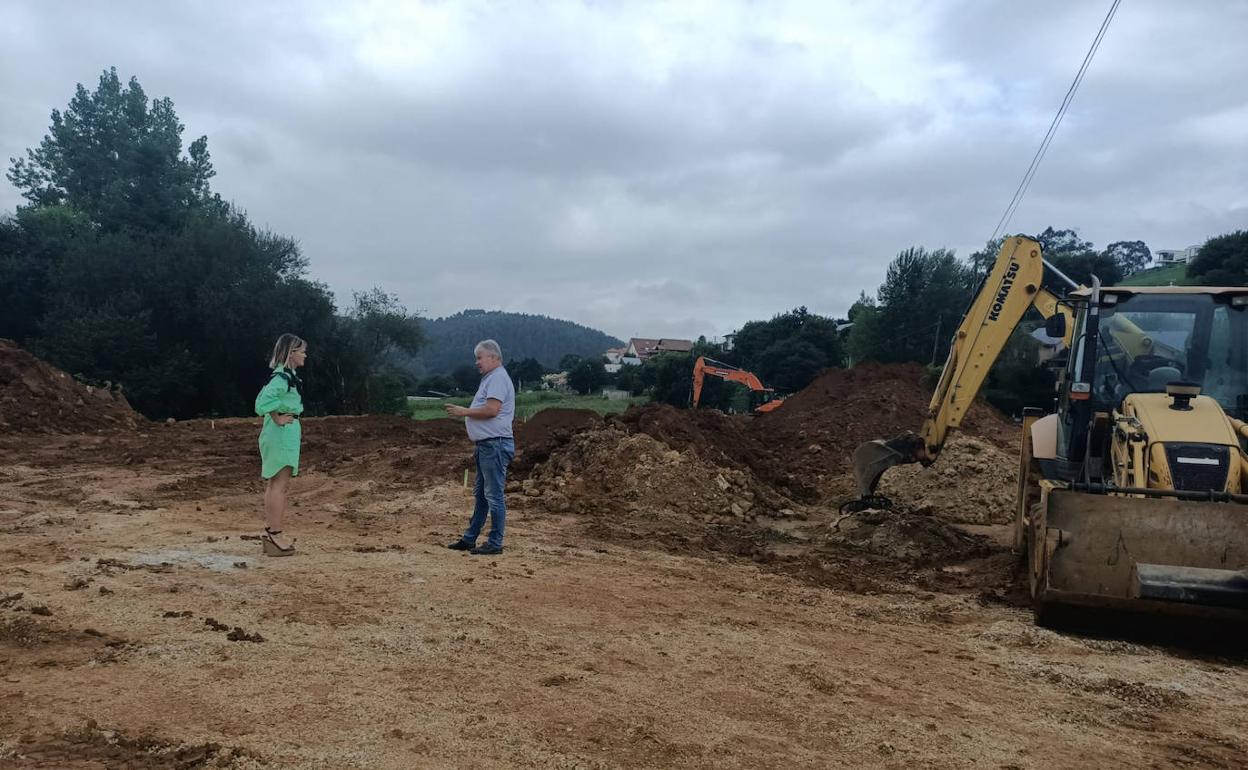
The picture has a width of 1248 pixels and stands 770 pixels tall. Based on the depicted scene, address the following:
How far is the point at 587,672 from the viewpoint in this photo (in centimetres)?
412

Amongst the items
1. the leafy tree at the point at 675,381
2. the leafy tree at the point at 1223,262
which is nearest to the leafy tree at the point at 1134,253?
the leafy tree at the point at 1223,262

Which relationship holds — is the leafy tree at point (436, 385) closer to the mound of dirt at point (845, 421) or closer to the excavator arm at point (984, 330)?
the mound of dirt at point (845, 421)

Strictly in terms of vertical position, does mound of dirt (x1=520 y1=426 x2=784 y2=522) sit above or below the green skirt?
below

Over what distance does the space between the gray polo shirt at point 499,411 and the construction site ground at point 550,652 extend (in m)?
1.06

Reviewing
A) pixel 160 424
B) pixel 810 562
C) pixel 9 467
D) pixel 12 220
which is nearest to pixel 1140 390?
pixel 810 562

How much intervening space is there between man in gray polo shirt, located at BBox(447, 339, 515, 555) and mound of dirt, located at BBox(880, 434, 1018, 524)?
7.26m

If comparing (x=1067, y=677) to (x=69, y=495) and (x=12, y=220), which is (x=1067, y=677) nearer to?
(x=69, y=495)

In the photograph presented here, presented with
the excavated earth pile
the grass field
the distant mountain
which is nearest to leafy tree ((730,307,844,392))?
the grass field

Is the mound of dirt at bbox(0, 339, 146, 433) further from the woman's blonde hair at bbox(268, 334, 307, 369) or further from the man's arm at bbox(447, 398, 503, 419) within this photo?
the man's arm at bbox(447, 398, 503, 419)

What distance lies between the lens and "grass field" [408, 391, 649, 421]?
37906mm

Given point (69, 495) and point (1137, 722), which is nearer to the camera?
point (1137, 722)

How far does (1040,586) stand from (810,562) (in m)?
2.80

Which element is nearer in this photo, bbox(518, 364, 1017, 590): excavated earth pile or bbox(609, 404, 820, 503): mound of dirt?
bbox(518, 364, 1017, 590): excavated earth pile

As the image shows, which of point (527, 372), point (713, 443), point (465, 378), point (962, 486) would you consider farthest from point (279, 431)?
point (465, 378)
